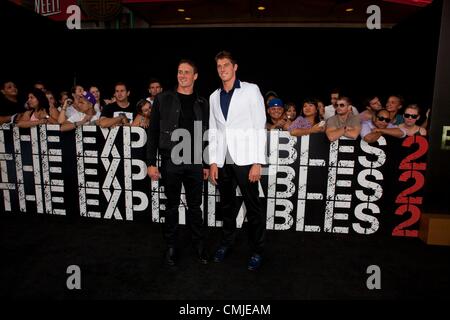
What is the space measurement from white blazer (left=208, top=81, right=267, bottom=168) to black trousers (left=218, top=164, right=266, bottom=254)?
12 cm

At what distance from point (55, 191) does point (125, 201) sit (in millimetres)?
858

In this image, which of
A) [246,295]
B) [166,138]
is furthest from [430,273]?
[166,138]

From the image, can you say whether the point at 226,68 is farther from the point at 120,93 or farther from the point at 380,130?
the point at 120,93

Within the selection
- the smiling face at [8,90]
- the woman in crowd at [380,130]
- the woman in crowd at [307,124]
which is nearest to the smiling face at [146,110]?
the woman in crowd at [307,124]

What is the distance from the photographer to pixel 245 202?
2.66m

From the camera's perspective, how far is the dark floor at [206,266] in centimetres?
233

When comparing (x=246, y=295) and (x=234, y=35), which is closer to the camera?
(x=246, y=295)

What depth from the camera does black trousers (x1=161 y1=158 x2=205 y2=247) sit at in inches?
104

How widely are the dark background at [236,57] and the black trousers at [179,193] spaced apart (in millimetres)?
5657

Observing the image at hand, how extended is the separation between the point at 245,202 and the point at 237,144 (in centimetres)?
50

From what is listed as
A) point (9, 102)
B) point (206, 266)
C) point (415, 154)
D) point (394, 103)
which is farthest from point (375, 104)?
point (9, 102)

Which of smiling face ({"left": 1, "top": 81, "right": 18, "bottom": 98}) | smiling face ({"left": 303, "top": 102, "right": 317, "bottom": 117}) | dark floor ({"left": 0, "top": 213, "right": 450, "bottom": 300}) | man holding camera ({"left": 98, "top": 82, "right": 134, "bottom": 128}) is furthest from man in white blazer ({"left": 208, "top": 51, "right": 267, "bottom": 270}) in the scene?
smiling face ({"left": 1, "top": 81, "right": 18, "bottom": 98})

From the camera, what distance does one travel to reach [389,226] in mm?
3328
